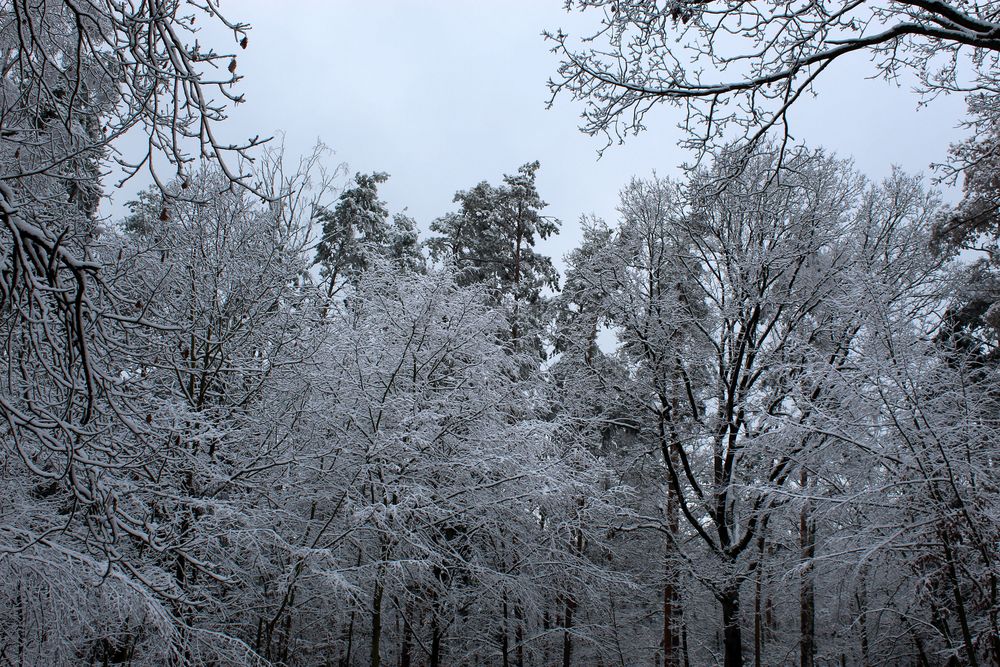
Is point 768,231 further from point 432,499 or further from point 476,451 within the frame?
point 432,499

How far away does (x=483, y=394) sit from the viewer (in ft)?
37.6

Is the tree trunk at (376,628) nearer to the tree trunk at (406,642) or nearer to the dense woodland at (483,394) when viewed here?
the dense woodland at (483,394)

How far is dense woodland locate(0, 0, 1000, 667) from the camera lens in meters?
4.34

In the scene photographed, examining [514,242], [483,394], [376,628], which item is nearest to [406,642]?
[376,628]

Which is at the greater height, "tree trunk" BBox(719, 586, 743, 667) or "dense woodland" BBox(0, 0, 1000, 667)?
"dense woodland" BBox(0, 0, 1000, 667)

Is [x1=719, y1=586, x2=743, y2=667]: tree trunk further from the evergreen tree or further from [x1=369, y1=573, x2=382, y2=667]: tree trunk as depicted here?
the evergreen tree

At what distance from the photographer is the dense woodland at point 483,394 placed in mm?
4344

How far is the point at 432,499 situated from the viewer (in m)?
10.3

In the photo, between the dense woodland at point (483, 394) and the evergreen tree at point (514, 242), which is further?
the evergreen tree at point (514, 242)

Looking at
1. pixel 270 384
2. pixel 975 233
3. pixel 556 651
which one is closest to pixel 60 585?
pixel 270 384

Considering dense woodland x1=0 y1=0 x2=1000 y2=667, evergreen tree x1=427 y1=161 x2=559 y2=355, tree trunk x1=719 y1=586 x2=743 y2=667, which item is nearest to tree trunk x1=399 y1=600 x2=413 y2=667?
dense woodland x1=0 y1=0 x2=1000 y2=667

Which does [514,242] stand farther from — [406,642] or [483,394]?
[406,642]

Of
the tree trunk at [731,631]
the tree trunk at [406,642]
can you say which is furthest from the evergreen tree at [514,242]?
the tree trunk at [731,631]

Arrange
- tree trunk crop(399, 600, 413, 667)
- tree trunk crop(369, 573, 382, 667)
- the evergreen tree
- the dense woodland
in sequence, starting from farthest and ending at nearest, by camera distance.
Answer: the evergreen tree, tree trunk crop(399, 600, 413, 667), tree trunk crop(369, 573, 382, 667), the dense woodland
